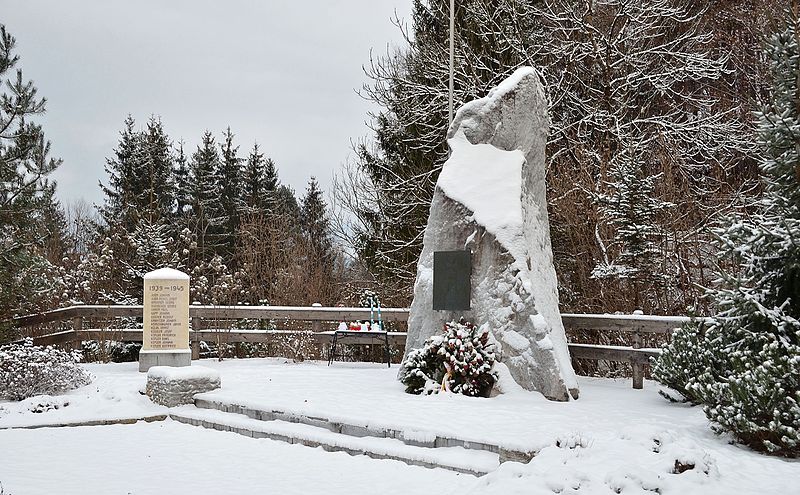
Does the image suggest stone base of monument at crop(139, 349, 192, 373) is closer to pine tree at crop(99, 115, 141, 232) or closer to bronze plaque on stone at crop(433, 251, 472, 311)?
bronze plaque on stone at crop(433, 251, 472, 311)

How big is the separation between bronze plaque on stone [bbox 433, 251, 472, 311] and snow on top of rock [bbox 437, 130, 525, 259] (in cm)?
60

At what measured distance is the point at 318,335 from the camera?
13867 millimetres

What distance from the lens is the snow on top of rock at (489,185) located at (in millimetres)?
9719

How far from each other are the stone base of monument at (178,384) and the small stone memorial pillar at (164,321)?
7.63 feet

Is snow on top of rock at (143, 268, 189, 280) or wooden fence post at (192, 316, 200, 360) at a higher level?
snow on top of rock at (143, 268, 189, 280)

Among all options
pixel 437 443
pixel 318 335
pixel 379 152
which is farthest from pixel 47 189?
pixel 379 152

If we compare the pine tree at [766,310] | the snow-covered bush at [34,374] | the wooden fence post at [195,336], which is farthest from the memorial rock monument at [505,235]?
the wooden fence post at [195,336]

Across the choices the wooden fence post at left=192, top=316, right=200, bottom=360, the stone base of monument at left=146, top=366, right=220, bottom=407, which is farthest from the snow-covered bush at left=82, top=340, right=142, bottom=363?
the stone base of monument at left=146, top=366, right=220, bottom=407

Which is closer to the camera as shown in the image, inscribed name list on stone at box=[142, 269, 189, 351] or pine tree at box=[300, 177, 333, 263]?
inscribed name list on stone at box=[142, 269, 189, 351]

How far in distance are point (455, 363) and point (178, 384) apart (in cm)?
372

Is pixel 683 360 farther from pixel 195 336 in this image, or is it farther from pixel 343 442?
pixel 195 336

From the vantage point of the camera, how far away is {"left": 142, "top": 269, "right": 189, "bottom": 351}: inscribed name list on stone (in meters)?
12.4

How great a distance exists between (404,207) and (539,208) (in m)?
7.86

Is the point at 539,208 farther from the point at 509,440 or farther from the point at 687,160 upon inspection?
the point at 687,160
